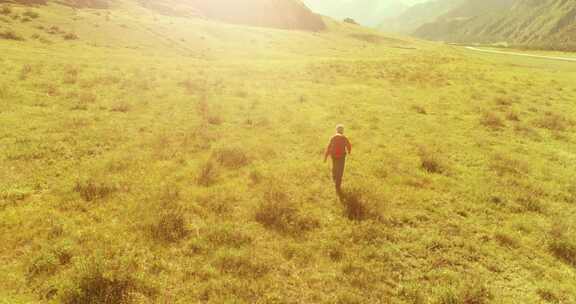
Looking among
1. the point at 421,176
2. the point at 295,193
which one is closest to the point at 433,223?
the point at 421,176

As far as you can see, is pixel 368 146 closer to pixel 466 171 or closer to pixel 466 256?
pixel 466 171

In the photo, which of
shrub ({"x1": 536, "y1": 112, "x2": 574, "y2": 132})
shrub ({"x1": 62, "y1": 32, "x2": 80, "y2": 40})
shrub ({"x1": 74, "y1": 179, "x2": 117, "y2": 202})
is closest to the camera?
shrub ({"x1": 74, "y1": 179, "x2": 117, "y2": 202})

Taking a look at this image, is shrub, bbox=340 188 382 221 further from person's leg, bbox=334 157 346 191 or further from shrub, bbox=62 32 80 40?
shrub, bbox=62 32 80 40

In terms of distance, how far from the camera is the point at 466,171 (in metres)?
14.0

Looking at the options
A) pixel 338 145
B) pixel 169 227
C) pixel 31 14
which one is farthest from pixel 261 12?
pixel 169 227

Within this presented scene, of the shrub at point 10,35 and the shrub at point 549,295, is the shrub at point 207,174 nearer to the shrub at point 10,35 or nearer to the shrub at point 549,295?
the shrub at point 549,295

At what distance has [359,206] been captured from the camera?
10.3 metres

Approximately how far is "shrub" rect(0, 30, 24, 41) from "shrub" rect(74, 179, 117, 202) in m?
33.2

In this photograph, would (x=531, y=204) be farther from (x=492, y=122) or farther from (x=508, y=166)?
(x=492, y=122)

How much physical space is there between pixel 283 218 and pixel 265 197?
1.22 meters

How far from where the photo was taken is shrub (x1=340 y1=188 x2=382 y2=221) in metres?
9.94

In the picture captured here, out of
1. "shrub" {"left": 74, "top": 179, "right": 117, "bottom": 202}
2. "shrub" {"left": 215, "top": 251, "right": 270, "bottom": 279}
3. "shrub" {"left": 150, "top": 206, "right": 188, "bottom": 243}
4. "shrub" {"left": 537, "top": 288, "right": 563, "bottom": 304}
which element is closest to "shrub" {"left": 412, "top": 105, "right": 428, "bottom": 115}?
"shrub" {"left": 537, "top": 288, "right": 563, "bottom": 304}

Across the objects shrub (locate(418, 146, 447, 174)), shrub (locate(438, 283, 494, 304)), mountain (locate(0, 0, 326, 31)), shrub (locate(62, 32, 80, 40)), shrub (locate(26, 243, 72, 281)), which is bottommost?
shrub (locate(26, 243, 72, 281))

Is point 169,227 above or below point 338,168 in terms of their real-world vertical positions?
below
